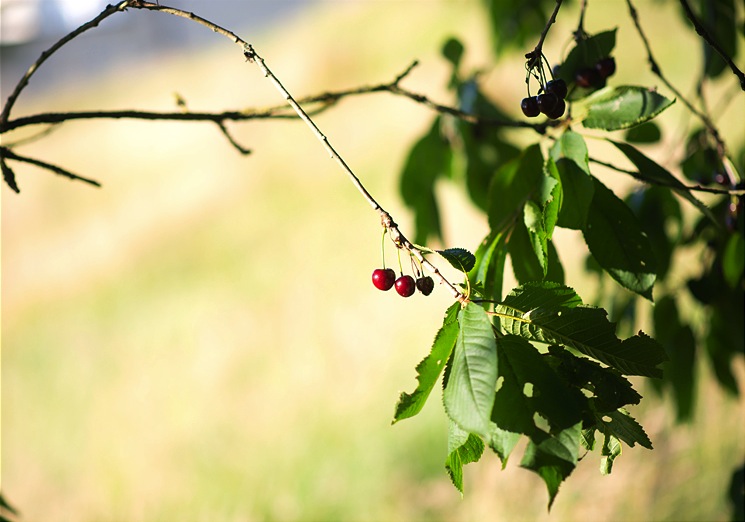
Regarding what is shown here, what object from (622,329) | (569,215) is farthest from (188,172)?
(569,215)

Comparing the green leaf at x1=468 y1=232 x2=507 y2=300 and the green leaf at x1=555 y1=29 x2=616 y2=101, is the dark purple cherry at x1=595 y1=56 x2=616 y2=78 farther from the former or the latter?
the green leaf at x1=468 y1=232 x2=507 y2=300

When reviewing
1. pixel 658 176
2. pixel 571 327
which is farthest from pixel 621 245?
pixel 571 327

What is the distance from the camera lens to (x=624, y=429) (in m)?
0.49

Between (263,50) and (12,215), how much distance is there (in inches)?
91.4

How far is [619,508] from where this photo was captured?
183 cm

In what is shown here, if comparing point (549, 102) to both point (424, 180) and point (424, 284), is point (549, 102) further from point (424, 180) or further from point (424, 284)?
point (424, 180)

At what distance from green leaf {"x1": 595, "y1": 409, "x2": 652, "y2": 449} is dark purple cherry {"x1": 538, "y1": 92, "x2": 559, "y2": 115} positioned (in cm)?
24

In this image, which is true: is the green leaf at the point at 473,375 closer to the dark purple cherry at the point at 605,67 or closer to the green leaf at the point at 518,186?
the green leaf at the point at 518,186

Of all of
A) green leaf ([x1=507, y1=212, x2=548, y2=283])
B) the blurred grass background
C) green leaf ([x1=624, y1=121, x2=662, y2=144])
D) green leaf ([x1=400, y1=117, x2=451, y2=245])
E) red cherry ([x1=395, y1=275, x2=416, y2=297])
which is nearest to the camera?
red cherry ([x1=395, y1=275, x2=416, y2=297])

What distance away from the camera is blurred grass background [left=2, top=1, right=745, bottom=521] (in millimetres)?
2053

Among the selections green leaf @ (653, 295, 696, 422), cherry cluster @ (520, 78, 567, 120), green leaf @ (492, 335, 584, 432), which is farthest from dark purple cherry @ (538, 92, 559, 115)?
green leaf @ (653, 295, 696, 422)

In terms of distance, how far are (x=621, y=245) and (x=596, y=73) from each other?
0.63 ft

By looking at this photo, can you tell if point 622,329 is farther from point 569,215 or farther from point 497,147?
point 569,215

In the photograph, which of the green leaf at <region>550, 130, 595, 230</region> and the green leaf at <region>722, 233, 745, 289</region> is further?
the green leaf at <region>722, 233, 745, 289</region>
